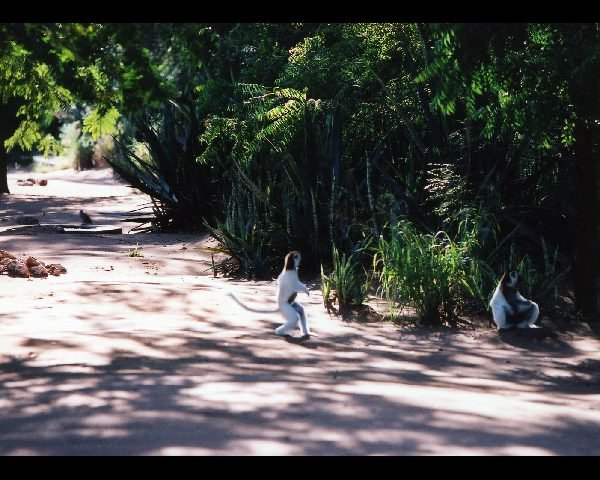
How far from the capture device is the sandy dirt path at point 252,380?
5.62m

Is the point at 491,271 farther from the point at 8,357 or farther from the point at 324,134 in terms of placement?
the point at 8,357

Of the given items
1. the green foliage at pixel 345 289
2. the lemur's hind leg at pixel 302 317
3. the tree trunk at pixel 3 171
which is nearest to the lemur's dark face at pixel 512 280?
the green foliage at pixel 345 289

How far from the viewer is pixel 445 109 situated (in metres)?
9.77

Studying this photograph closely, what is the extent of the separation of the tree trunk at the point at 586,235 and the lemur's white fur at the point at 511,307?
1327 mm

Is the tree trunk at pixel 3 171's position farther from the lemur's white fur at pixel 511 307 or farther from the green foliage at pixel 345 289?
the lemur's white fur at pixel 511 307

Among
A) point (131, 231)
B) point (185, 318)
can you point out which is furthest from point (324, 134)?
point (131, 231)

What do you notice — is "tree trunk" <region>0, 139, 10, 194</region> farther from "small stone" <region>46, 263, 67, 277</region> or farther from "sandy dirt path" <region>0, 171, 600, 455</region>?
"sandy dirt path" <region>0, 171, 600, 455</region>

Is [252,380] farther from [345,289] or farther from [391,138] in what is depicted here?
[391,138]

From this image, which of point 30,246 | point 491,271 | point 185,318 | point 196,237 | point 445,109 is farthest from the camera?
point 196,237

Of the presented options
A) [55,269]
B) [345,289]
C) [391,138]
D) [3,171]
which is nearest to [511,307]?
[345,289]

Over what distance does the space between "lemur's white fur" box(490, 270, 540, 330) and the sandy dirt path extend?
162mm

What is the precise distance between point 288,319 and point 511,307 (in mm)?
2282

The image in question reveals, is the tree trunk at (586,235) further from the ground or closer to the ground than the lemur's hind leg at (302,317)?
further from the ground

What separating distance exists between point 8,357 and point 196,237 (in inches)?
453
